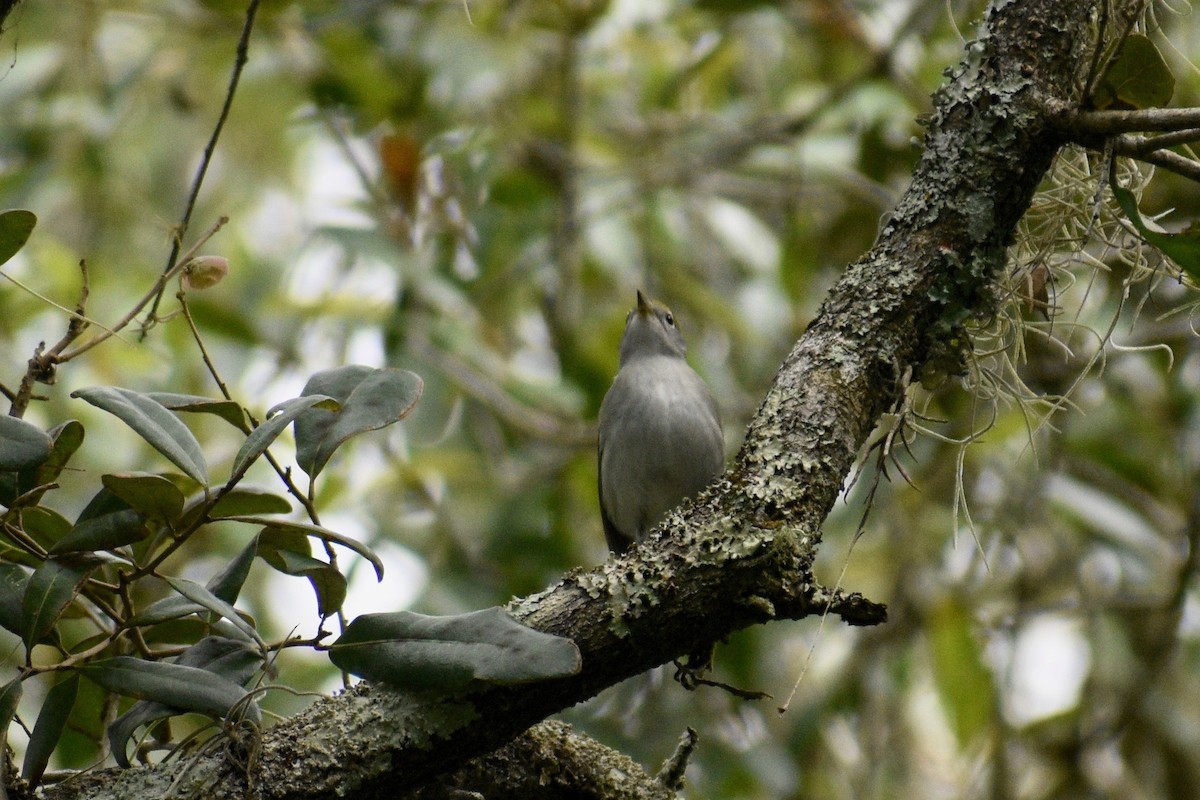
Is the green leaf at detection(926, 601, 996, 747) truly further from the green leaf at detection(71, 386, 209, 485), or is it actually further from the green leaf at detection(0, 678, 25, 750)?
the green leaf at detection(0, 678, 25, 750)

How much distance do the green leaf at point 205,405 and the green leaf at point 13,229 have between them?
0.99 feet

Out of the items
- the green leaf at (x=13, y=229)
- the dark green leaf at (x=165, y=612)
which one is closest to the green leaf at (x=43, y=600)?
the dark green leaf at (x=165, y=612)

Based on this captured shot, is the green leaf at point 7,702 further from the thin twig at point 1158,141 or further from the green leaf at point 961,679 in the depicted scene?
the green leaf at point 961,679

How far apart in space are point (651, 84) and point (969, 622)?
2.84 meters

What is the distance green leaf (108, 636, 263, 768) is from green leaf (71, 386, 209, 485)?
0.94ft

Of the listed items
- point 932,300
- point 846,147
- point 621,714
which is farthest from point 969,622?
point 932,300

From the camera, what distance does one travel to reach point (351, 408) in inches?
76.7

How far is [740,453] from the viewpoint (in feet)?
6.75

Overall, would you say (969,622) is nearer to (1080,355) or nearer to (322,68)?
(1080,355)

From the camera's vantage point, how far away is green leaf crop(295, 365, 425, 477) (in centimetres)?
192

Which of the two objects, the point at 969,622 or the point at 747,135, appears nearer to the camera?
the point at 969,622

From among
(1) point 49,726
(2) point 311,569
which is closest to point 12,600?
Result: (1) point 49,726

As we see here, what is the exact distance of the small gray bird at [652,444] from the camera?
4340 mm

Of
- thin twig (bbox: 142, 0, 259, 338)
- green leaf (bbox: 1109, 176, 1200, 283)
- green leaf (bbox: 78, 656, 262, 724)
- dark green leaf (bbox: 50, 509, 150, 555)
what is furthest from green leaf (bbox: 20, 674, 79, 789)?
green leaf (bbox: 1109, 176, 1200, 283)
